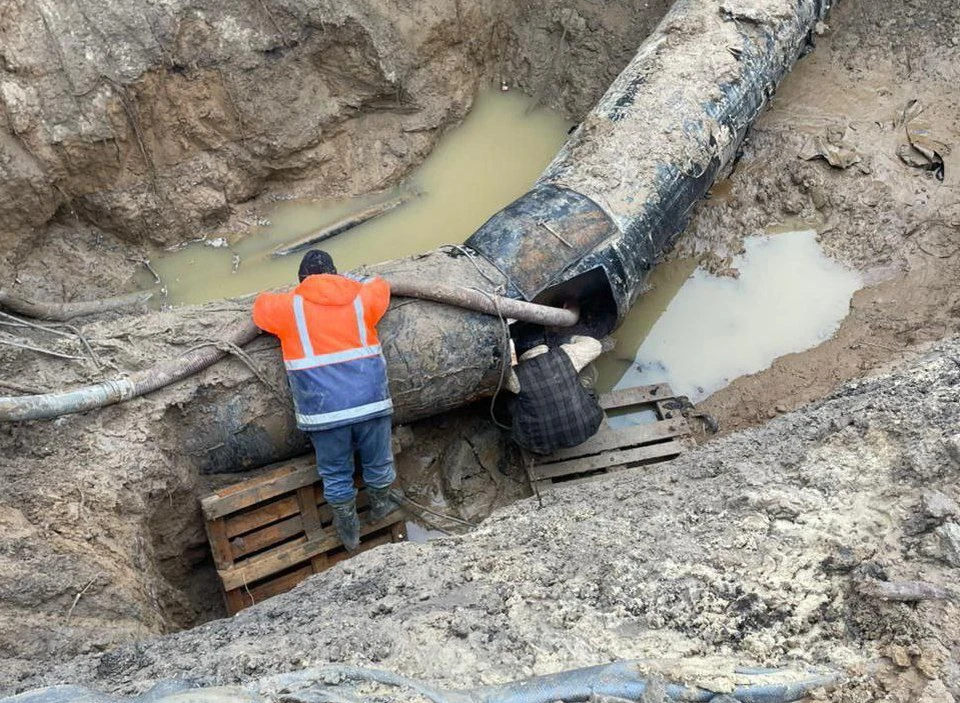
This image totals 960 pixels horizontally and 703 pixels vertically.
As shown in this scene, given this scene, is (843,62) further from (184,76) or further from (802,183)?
(184,76)

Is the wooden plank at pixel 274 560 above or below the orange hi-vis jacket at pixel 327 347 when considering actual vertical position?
below

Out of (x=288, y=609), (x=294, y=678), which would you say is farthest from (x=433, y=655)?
(x=288, y=609)

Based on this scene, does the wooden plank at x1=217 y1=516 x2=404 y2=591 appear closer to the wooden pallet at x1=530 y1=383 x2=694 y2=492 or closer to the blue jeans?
the blue jeans

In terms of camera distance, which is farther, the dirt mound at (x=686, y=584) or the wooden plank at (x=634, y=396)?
the wooden plank at (x=634, y=396)

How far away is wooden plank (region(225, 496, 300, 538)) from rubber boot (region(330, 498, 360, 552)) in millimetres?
221

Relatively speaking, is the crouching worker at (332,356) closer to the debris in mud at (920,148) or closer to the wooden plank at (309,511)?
the wooden plank at (309,511)

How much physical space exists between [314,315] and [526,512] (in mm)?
1373

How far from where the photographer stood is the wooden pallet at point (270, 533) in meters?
3.72

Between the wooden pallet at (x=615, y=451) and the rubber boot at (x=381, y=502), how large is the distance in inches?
33.2

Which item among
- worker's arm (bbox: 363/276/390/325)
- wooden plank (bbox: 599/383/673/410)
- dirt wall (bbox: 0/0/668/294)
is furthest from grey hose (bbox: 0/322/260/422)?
wooden plank (bbox: 599/383/673/410)

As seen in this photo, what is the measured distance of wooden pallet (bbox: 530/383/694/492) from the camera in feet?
14.5

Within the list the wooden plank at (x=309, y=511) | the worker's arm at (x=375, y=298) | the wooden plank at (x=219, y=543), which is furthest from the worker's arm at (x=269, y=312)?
the wooden plank at (x=219, y=543)

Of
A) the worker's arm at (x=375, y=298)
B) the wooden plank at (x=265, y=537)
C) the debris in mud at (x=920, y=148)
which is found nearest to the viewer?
the worker's arm at (x=375, y=298)

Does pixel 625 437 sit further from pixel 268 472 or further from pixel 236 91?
pixel 236 91
